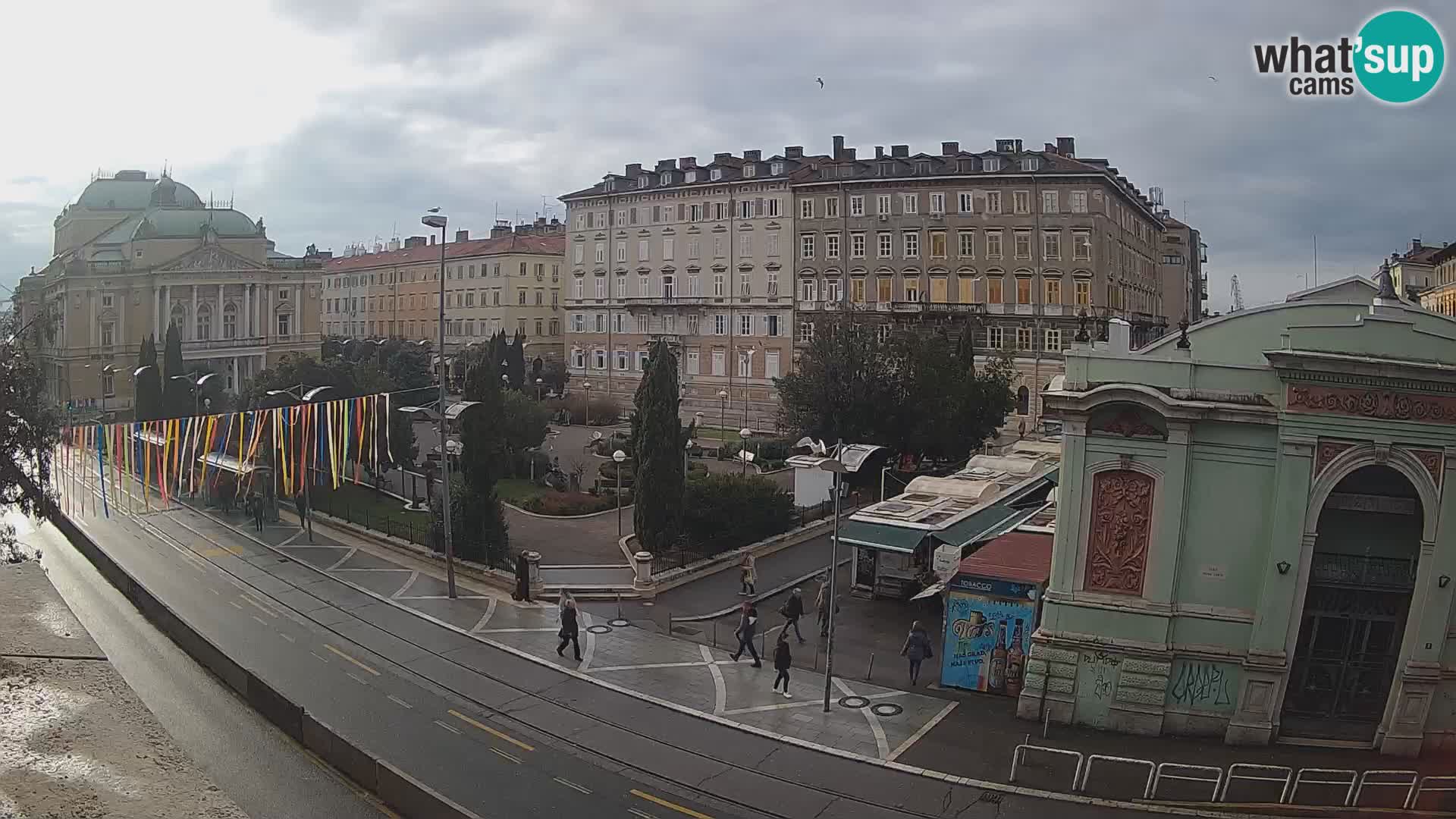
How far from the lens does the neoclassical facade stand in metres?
17.6

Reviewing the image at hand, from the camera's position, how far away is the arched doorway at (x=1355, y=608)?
60.1 ft

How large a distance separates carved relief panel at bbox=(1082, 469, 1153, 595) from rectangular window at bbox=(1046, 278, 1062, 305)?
45.9 metres

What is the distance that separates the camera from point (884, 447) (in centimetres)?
4109

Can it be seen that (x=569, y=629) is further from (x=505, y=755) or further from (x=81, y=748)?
(x=81, y=748)

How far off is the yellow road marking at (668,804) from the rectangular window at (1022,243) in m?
53.2

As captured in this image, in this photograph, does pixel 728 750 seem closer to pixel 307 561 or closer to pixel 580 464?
pixel 307 561

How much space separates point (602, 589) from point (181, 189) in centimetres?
8550

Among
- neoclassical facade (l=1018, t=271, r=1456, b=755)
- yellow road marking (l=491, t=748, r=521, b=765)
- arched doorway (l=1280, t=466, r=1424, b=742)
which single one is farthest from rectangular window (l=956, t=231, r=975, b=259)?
yellow road marking (l=491, t=748, r=521, b=765)

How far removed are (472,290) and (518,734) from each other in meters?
83.2

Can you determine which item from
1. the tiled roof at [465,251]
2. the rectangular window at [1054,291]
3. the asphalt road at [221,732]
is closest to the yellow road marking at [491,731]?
the asphalt road at [221,732]

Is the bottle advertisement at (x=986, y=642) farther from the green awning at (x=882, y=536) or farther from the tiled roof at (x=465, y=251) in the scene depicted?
the tiled roof at (x=465, y=251)

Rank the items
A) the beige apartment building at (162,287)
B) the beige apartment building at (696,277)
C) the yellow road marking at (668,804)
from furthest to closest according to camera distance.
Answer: the beige apartment building at (162,287) → the beige apartment building at (696,277) → the yellow road marking at (668,804)

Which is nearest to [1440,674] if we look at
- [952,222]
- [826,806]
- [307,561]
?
[826,806]

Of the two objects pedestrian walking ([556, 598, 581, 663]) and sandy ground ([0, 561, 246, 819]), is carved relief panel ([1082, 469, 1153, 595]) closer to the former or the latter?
pedestrian walking ([556, 598, 581, 663])
